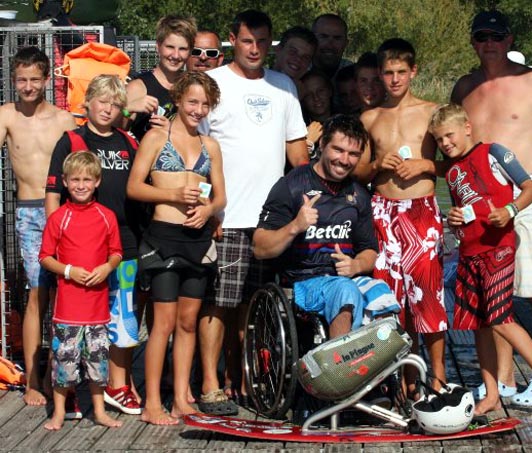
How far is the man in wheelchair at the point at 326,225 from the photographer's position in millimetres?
6340

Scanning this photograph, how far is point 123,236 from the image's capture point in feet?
21.8

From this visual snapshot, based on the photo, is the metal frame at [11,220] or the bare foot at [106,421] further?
the metal frame at [11,220]

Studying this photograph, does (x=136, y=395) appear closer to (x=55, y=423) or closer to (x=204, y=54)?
(x=55, y=423)

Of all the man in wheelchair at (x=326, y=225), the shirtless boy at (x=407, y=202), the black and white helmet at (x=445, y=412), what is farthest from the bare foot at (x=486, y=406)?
the man in wheelchair at (x=326, y=225)

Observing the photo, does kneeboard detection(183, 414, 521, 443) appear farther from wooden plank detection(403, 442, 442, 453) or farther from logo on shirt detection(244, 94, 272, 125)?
logo on shirt detection(244, 94, 272, 125)

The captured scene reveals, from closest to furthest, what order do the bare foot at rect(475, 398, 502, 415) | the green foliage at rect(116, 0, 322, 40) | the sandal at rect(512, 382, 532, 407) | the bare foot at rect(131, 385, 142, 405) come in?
the bare foot at rect(475, 398, 502, 415) < the sandal at rect(512, 382, 532, 407) < the bare foot at rect(131, 385, 142, 405) < the green foliage at rect(116, 0, 322, 40)

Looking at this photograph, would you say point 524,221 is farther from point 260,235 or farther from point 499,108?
point 260,235

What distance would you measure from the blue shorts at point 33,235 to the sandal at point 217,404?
1.12 metres

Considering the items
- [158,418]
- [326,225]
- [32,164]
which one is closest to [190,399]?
[158,418]

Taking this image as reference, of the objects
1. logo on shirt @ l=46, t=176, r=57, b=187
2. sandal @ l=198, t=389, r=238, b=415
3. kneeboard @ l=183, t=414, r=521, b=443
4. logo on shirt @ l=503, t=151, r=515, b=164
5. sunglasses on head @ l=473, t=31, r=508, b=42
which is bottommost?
sandal @ l=198, t=389, r=238, b=415

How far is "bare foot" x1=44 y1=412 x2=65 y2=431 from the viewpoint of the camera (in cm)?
638

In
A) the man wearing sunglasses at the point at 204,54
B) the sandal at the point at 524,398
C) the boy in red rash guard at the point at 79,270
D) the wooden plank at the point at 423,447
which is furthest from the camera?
the man wearing sunglasses at the point at 204,54

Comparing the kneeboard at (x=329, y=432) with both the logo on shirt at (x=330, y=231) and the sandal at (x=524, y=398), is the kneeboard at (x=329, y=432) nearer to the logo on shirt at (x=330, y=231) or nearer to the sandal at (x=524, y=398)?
the sandal at (x=524, y=398)

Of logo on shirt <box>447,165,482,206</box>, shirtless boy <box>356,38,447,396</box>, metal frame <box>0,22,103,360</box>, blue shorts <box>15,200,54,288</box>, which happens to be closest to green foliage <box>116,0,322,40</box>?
metal frame <box>0,22,103,360</box>
